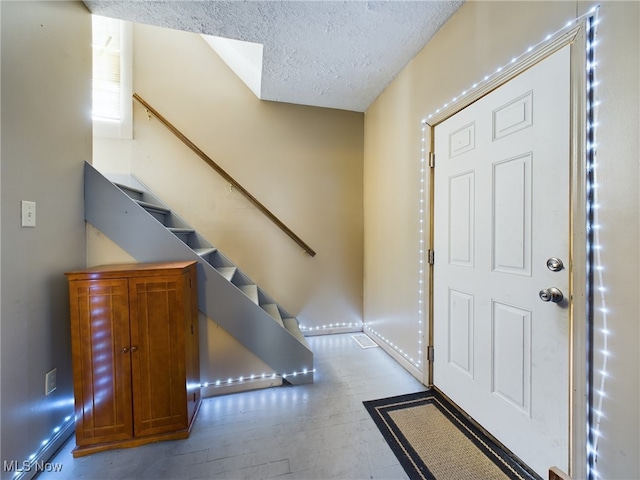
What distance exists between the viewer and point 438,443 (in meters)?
1.35

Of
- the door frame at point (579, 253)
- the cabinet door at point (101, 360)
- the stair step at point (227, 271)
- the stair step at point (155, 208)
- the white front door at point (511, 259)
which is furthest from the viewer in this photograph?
the stair step at point (227, 271)

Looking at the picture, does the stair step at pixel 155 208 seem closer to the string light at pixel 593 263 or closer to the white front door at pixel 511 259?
the white front door at pixel 511 259

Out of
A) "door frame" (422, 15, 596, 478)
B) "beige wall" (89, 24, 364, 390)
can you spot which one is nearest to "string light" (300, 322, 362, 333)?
"beige wall" (89, 24, 364, 390)

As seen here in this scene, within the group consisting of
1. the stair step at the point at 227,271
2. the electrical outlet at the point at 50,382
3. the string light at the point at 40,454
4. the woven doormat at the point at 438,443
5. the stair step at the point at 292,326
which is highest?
the stair step at the point at 227,271

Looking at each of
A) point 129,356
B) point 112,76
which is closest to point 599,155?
point 129,356

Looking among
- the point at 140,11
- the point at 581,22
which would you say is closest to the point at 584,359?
the point at 581,22

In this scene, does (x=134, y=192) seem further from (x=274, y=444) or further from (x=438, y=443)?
(x=438, y=443)

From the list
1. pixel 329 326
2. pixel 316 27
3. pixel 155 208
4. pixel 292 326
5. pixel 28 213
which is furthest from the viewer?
pixel 329 326

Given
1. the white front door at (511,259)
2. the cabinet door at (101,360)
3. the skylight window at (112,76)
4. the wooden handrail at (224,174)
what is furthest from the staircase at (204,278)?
the white front door at (511,259)

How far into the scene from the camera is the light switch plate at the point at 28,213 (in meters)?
1.15

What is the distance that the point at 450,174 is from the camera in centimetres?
165

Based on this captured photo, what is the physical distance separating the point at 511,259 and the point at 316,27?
6.12 ft

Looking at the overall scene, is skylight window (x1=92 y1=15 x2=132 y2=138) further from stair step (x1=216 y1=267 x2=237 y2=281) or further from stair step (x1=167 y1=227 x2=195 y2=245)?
stair step (x1=216 y1=267 x2=237 y2=281)

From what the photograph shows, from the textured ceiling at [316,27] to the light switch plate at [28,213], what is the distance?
1371 mm
